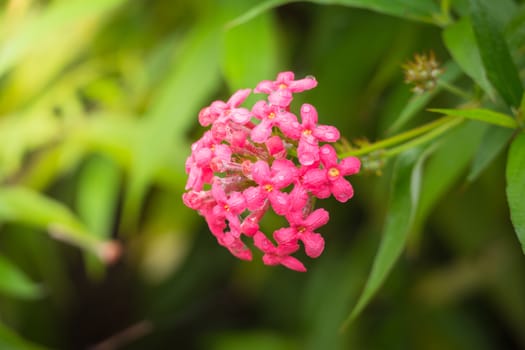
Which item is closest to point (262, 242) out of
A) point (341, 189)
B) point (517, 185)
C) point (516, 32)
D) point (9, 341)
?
point (341, 189)

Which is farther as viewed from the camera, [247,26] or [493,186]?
[493,186]

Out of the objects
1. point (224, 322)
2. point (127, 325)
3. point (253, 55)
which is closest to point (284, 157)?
point (253, 55)

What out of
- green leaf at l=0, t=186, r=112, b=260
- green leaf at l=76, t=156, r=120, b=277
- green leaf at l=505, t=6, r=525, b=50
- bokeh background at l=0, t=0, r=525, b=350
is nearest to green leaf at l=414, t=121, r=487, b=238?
Answer: bokeh background at l=0, t=0, r=525, b=350

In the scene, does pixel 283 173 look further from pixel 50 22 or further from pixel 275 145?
pixel 50 22

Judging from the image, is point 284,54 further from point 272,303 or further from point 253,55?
point 272,303

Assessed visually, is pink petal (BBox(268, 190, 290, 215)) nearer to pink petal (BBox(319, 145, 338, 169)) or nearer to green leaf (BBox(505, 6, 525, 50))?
pink petal (BBox(319, 145, 338, 169))
